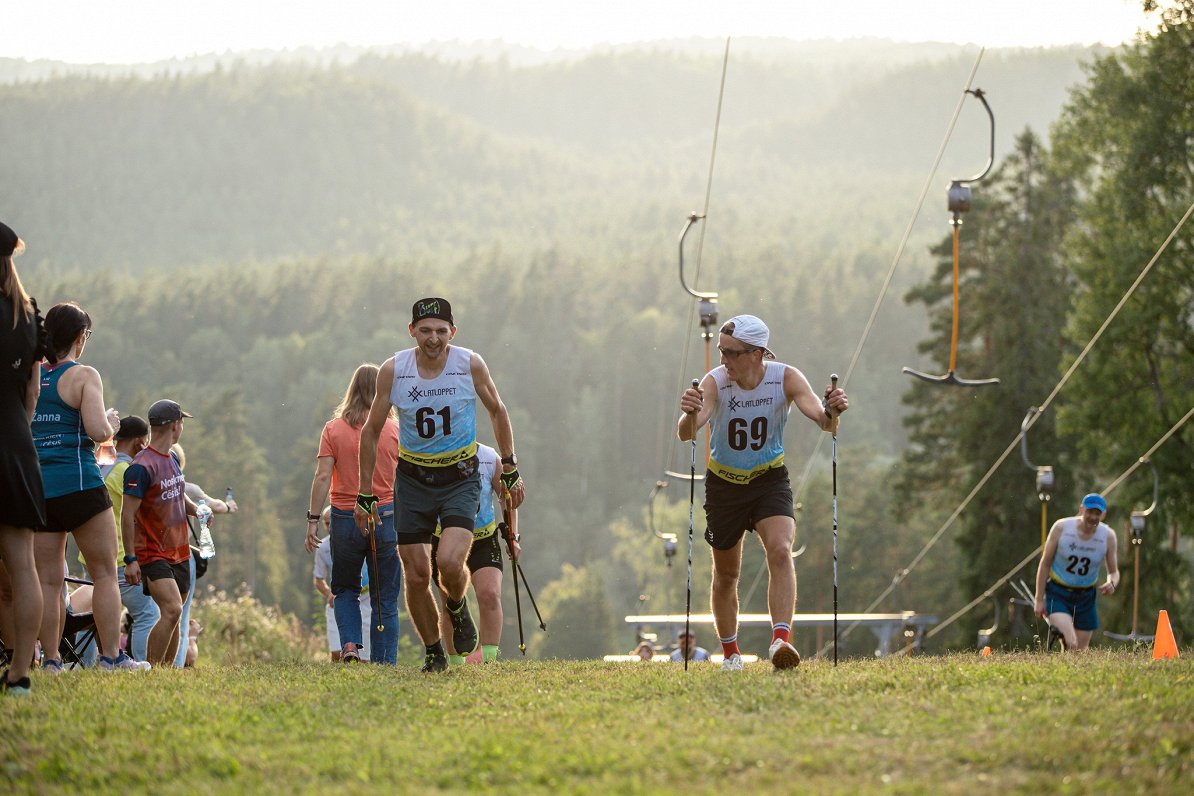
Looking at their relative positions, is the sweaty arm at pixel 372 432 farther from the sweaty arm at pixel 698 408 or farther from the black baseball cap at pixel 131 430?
the black baseball cap at pixel 131 430

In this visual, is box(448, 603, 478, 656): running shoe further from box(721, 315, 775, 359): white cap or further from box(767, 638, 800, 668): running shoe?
box(721, 315, 775, 359): white cap

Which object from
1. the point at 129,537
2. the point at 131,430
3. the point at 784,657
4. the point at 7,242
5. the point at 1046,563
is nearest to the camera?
the point at 7,242

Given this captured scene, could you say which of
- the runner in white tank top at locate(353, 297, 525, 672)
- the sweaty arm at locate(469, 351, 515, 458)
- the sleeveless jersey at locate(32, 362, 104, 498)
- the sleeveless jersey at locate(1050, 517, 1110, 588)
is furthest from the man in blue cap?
the sleeveless jersey at locate(32, 362, 104, 498)

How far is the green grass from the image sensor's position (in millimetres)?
6945

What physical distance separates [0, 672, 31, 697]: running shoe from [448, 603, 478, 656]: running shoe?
165 inches

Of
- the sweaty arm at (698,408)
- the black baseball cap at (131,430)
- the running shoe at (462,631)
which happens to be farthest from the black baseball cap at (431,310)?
the black baseball cap at (131,430)

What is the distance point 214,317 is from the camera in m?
158

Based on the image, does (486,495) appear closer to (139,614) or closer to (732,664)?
(139,614)

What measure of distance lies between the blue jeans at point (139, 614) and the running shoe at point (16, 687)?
3.34 m

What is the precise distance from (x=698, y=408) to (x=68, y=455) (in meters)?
3.99

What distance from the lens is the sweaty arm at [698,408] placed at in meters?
11.2

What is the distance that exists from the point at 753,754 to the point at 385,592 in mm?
6878

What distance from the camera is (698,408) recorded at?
11297 millimetres

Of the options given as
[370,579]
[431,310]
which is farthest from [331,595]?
[431,310]
